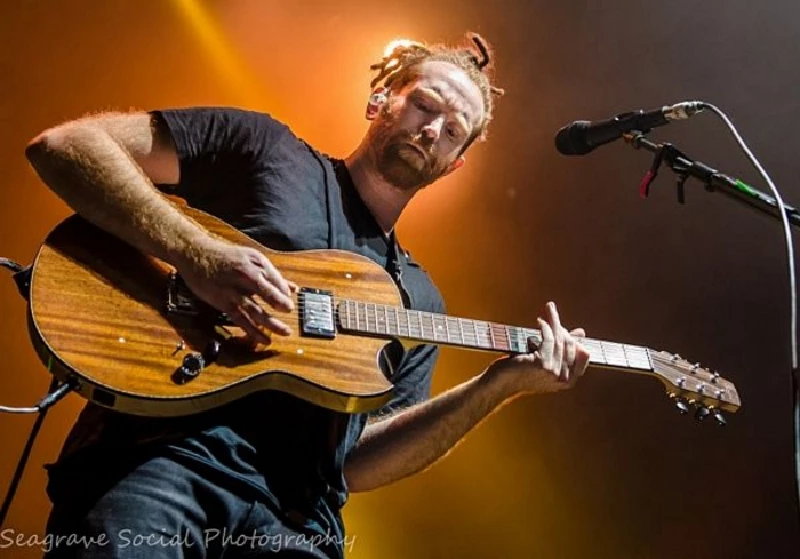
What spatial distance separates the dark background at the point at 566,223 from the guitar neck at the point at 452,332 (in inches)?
36.2

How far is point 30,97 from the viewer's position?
257 centimetres

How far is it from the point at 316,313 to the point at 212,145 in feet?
1.45

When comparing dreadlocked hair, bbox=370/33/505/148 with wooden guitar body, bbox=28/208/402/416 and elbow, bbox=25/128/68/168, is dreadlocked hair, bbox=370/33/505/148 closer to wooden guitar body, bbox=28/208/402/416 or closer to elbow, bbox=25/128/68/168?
wooden guitar body, bbox=28/208/402/416

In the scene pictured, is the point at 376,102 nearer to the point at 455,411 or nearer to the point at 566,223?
the point at 455,411

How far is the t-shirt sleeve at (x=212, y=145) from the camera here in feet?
5.56

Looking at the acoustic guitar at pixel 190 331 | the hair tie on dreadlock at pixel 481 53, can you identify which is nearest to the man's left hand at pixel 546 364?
the acoustic guitar at pixel 190 331

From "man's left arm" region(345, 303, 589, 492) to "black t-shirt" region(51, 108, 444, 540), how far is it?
3.8 inches

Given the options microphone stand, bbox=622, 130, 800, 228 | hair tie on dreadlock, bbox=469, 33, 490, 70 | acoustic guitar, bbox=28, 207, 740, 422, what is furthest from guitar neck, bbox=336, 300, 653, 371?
hair tie on dreadlock, bbox=469, 33, 490, 70

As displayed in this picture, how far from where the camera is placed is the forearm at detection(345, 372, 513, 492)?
1.90 m

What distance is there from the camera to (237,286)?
56.6 inches

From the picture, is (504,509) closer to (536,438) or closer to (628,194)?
(536,438)

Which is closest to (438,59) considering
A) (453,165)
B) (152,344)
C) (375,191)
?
(453,165)

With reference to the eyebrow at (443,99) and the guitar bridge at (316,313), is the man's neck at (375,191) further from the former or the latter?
the guitar bridge at (316,313)

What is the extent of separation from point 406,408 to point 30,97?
5.10 ft
